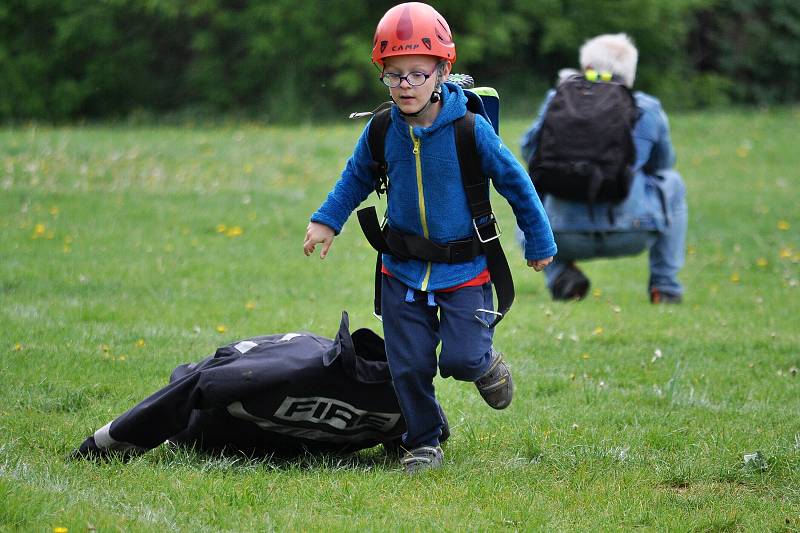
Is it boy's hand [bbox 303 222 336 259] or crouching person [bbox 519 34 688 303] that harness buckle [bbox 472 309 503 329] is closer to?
boy's hand [bbox 303 222 336 259]

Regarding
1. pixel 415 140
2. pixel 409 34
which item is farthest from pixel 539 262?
pixel 409 34

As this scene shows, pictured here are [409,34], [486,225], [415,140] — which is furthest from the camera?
[486,225]

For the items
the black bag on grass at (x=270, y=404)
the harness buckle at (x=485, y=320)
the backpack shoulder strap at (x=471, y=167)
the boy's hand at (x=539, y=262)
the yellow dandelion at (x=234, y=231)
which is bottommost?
the yellow dandelion at (x=234, y=231)

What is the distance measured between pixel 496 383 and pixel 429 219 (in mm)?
787

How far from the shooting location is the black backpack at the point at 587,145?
809 centimetres

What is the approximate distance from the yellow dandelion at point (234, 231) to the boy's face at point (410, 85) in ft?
23.4

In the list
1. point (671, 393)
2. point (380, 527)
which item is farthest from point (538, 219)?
point (671, 393)

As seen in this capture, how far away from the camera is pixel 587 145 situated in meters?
8.09

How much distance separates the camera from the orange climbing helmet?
443 centimetres

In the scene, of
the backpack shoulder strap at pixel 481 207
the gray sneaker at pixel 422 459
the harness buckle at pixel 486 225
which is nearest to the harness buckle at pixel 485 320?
the backpack shoulder strap at pixel 481 207

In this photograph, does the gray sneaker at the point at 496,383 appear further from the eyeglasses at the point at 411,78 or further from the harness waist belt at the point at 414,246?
the eyeglasses at the point at 411,78

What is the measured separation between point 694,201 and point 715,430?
954 cm

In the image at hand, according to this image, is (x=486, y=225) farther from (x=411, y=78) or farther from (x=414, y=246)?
(x=411, y=78)

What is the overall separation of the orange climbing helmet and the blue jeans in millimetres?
4272
